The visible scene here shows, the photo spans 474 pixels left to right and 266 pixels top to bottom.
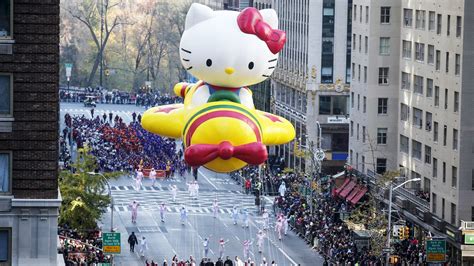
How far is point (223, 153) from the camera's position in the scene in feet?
181

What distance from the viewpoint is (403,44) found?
384 feet

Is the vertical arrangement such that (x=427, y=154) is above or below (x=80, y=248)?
above

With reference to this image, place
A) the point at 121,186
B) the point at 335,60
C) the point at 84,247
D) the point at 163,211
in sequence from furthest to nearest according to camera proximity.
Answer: the point at 335,60 < the point at 121,186 < the point at 163,211 < the point at 84,247

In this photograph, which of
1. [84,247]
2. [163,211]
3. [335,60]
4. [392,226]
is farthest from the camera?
[335,60]

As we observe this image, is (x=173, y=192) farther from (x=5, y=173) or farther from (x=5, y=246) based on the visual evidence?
(x=5, y=173)

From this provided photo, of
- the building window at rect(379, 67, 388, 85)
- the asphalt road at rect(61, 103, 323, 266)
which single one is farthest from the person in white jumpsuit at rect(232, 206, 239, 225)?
the building window at rect(379, 67, 388, 85)

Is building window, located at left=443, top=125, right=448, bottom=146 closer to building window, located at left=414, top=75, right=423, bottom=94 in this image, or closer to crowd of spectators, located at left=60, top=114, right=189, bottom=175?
building window, located at left=414, top=75, right=423, bottom=94

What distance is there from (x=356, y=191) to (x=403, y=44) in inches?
371

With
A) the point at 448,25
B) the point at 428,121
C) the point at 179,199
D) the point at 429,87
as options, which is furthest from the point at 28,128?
the point at 179,199

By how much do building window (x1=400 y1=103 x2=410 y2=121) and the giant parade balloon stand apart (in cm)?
5757

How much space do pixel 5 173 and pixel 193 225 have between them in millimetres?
55201

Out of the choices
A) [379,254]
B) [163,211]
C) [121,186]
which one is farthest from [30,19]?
[121,186]

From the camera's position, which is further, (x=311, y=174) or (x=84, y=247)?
(x=311, y=174)

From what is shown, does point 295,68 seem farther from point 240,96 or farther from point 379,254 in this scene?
point 240,96
